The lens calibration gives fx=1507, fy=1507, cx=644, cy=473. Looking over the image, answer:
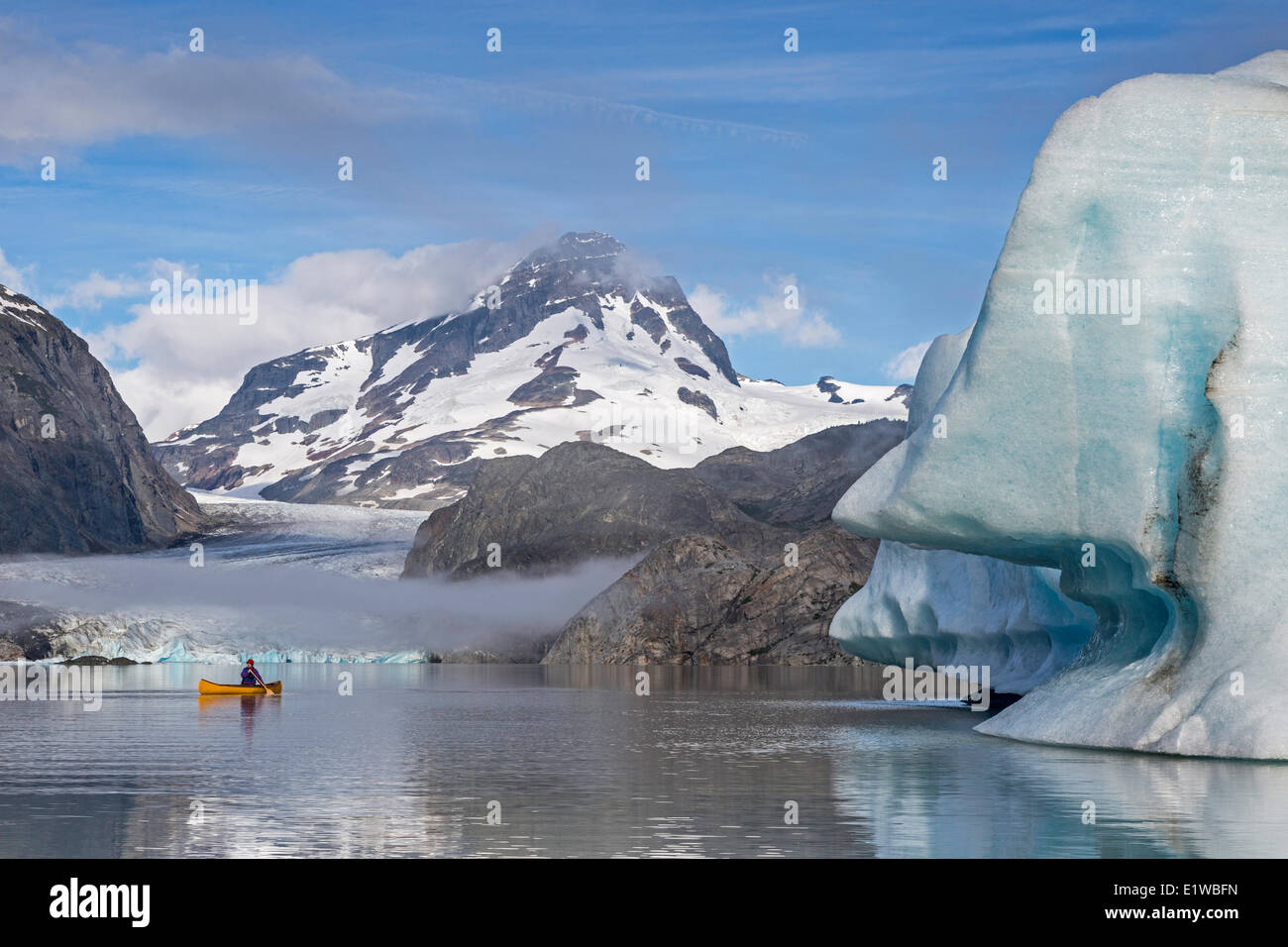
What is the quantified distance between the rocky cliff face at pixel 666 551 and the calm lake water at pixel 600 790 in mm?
72428

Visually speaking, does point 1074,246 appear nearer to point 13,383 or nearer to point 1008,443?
point 1008,443

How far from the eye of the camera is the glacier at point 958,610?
43.2 metres

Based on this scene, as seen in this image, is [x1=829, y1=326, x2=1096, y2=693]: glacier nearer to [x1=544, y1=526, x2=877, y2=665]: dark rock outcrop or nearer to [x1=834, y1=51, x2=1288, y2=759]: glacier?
[x1=834, y1=51, x2=1288, y2=759]: glacier

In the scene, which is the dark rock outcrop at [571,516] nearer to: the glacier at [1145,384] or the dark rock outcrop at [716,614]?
the dark rock outcrop at [716,614]

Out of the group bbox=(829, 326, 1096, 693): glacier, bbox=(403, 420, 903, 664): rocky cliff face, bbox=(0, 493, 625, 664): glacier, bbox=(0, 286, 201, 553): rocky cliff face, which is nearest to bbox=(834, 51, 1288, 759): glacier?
bbox=(829, 326, 1096, 693): glacier

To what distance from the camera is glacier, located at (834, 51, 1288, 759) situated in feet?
88.0

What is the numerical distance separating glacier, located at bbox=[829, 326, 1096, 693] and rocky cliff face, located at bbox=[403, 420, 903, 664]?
57.0 m

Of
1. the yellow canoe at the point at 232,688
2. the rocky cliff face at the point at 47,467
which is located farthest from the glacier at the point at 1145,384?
the rocky cliff face at the point at 47,467

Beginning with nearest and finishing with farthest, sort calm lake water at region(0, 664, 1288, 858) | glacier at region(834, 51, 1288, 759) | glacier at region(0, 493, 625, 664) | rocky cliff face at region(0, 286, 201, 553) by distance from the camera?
calm lake water at region(0, 664, 1288, 858)
glacier at region(834, 51, 1288, 759)
glacier at region(0, 493, 625, 664)
rocky cliff face at region(0, 286, 201, 553)

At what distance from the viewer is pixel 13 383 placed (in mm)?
179375

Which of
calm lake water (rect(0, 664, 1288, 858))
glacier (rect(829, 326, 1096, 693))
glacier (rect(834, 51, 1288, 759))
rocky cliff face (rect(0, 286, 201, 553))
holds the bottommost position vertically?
calm lake water (rect(0, 664, 1288, 858))
